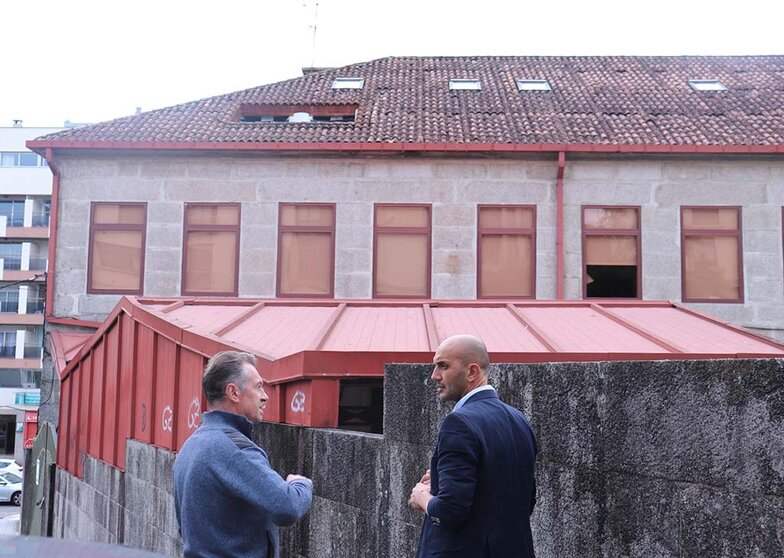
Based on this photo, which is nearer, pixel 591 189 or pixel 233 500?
pixel 233 500

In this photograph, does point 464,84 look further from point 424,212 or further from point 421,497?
point 421,497

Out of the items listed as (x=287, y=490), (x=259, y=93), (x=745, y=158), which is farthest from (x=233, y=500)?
(x=259, y=93)

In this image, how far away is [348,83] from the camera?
74.9 ft

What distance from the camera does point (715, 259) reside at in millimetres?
18438

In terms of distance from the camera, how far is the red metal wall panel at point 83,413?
14242 mm

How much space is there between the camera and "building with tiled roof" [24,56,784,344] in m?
18.4

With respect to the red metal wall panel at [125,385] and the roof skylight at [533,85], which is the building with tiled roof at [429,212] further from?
the red metal wall panel at [125,385]

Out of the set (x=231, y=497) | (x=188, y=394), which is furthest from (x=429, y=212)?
(x=231, y=497)

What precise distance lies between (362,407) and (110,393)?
17.0ft

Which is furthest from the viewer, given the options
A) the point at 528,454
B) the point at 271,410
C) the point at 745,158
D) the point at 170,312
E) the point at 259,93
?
the point at 259,93

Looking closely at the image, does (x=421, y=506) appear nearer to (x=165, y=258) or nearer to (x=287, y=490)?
(x=287, y=490)

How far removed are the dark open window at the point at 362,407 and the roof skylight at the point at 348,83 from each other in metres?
14.6

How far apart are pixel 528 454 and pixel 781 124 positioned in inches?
693

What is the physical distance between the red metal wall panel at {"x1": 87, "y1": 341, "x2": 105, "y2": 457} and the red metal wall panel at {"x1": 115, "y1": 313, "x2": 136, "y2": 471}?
145 cm
